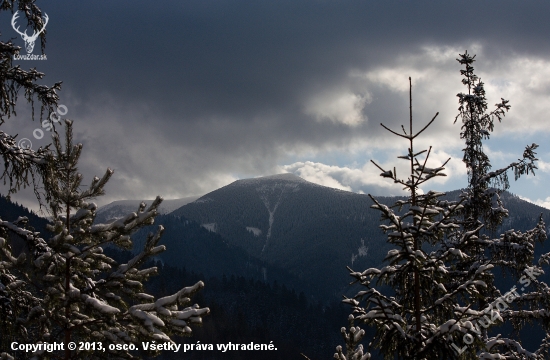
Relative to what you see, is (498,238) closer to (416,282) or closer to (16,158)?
(416,282)

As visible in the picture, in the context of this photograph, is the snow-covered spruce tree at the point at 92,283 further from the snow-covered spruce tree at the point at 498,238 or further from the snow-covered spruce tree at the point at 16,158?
the snow-covered spruce tree at the point at 498,238

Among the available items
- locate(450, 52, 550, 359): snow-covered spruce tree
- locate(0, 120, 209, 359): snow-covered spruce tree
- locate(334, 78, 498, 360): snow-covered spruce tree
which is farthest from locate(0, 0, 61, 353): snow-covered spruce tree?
locate(450, 52, 550, 359): snow-covered spruce tree

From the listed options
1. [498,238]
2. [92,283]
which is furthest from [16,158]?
[498,238]

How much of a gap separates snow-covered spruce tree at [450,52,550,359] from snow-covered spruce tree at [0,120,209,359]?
28.1 ft

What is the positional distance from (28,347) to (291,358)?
11415cm

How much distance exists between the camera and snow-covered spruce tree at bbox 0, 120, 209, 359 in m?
5.59

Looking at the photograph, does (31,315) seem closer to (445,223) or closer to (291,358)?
(445,223)

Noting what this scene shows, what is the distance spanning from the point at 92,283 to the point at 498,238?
12.3m

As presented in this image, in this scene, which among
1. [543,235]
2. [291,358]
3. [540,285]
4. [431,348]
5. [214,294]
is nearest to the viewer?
[431,348]

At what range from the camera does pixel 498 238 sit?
531 inches

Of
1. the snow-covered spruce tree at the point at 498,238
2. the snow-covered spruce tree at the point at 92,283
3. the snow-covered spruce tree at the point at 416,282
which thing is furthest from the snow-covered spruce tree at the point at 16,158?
the snow-covered spruce tree at the point at 498,238

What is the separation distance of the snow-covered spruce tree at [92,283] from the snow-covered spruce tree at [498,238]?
8.58m

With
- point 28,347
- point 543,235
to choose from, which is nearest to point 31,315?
point 28,347

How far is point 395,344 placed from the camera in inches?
285
